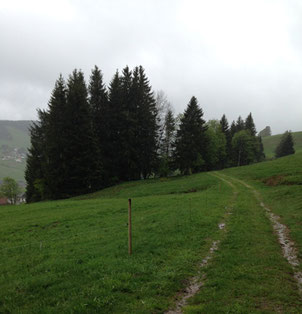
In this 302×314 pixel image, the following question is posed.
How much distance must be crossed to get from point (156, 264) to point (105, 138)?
141 feet

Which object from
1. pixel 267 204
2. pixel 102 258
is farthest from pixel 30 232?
pixel 267 204

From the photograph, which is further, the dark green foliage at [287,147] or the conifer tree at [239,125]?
the conifer tree at [239,125]

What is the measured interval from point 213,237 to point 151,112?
4241 centimetres

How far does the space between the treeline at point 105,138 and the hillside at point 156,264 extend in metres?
24.0

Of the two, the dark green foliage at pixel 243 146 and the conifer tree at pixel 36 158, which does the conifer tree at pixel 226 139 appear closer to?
the dark green foliage at pixel 243 146

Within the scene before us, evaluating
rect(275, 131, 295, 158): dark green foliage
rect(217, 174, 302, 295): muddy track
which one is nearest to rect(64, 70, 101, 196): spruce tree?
rect(217, 174, 302, 295): muddy track

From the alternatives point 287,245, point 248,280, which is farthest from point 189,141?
point 248,280

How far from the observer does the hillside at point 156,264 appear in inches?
234

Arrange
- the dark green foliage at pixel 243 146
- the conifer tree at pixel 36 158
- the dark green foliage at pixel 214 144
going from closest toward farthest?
the conifer tree at pixel 36 158
the dark green foliage at pixel 214 144
the dark green foliage at pixel 243 146

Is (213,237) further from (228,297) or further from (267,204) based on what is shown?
(267,204)

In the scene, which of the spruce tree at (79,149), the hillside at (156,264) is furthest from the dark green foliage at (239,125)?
the hillside at (156,264)

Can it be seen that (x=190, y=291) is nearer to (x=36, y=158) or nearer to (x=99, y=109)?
(x=99, y=109)

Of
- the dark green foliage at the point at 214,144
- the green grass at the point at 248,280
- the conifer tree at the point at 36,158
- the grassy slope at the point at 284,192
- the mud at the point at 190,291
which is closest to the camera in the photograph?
the green grass at the point at 248,280

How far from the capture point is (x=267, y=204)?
61.0ft
